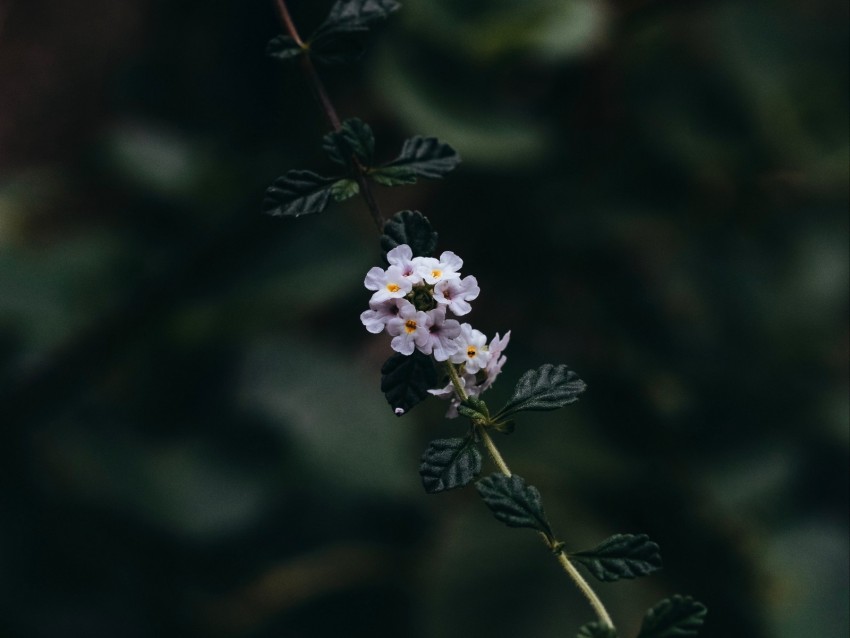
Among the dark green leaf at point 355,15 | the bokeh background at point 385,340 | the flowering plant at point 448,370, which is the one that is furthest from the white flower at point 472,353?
the bokeh background at point 385,340

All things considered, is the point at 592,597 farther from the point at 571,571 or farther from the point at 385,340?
the point at 385,340

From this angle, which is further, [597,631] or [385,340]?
[385,340]

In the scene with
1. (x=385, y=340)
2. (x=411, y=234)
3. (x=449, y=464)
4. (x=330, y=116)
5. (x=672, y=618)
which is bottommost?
(x=672, y=618)

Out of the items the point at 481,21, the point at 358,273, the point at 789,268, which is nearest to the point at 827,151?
the point at 789,268

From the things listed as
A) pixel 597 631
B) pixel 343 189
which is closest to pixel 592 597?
pixel 597 631

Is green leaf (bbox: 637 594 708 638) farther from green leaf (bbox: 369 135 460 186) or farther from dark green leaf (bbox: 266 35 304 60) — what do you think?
dark green leaf (bbox: 266 35 304 60)

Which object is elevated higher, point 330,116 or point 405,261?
point 330,116

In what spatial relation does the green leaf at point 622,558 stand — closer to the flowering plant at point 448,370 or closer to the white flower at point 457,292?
the flowering plant at point 448,370

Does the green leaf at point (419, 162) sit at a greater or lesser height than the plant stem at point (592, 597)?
greater
